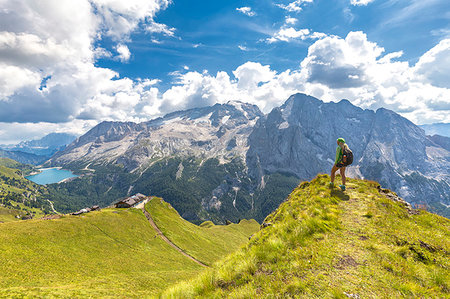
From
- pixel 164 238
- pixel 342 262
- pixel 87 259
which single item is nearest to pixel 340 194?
pixel 342 262

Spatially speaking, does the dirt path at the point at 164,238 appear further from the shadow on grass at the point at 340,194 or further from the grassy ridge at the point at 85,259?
the shadow on grass at the point at 340,194

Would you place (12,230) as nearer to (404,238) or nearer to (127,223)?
(127,223)

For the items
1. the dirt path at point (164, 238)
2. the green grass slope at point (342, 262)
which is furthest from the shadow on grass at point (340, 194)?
the dirt path at point (164, 238)

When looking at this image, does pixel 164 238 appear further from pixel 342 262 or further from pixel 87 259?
pixel 342 262

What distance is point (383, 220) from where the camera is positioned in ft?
35.2

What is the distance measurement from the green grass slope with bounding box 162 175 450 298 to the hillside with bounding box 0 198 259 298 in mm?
3034

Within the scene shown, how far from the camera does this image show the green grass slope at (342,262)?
591cm

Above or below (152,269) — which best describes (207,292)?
above

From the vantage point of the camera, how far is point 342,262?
23.7 feet

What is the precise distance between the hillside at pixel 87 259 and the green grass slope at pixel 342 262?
9.95ft

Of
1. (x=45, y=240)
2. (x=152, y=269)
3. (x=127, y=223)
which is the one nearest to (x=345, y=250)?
(x=152, y=269)

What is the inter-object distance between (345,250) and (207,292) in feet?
19.8

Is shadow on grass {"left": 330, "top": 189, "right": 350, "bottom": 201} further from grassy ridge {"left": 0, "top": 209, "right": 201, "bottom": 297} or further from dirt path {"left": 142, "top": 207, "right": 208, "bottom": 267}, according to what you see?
dirt path {"left": 142, "top": 207, "right": 208, "bottom": 267}

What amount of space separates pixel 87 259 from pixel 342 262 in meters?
38.0
